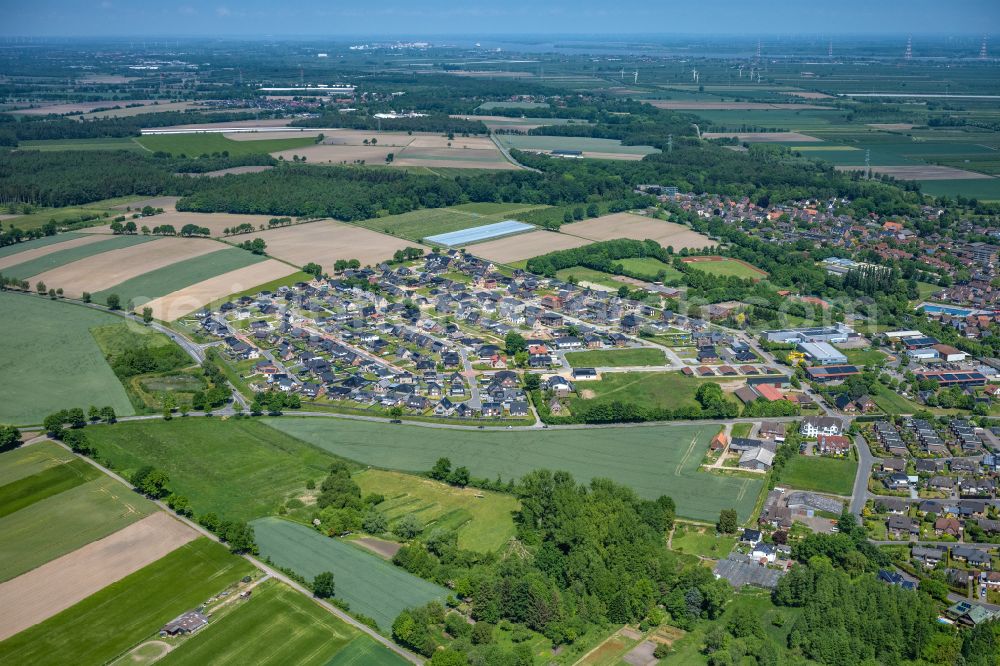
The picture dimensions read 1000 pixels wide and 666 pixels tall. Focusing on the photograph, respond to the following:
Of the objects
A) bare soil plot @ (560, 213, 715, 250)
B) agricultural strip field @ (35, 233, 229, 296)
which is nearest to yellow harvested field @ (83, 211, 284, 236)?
agricultural strip field @ (35, 233, 229, 296)

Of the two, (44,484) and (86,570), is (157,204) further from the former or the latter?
(86,570)

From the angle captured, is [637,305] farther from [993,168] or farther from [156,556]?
[993,168]

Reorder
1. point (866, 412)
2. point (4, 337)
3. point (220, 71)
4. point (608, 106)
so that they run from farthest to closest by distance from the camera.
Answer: point (220, 71) < point (608, 106) < point (4, 337) < point (866, 412)

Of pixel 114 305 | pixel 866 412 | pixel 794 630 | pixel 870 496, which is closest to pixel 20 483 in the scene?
pixel 114 305

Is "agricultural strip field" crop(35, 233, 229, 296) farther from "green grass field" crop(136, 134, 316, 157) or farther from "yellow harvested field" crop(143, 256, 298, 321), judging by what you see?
"green grass field" crop(136, 134, 316, 157)

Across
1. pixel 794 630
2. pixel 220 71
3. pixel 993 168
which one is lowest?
pixel 794 630

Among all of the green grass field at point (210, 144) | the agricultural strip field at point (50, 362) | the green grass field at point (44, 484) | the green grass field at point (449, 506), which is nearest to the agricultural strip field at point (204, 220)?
the agricultural strip field at point (50, 362)

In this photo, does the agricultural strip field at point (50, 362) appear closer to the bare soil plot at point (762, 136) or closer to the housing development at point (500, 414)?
the housing development at point (500, 414)
